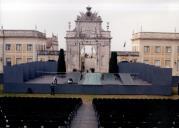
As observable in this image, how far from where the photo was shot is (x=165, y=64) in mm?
72000

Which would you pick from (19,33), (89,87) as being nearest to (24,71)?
(89,87)

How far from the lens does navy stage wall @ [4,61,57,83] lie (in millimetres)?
35219

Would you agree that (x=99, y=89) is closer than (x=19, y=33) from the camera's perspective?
Yes

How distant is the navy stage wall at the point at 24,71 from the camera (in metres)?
35.2

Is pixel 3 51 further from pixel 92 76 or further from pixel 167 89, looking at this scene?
pixel 167 89

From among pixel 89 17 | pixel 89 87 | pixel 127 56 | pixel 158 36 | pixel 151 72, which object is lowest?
pixel 89 87

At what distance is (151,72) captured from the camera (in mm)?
39500

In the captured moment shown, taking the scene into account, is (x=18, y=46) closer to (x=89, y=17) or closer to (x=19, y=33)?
(x=19, y=33)

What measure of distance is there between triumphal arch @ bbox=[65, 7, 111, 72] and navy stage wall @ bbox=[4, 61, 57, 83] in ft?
32.3

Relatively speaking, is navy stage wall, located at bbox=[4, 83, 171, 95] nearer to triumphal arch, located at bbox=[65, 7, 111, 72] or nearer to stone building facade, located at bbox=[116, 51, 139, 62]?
triumphal arch, located at bbox=[65, 7, 111, 72]

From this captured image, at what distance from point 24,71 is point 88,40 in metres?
27.7

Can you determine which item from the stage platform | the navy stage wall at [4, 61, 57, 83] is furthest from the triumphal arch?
the stage platform

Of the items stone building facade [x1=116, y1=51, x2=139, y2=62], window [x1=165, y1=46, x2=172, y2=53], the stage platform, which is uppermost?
window [x1=165, y1=46, x2=172, y2=53]

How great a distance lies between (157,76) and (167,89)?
5.44 feet
